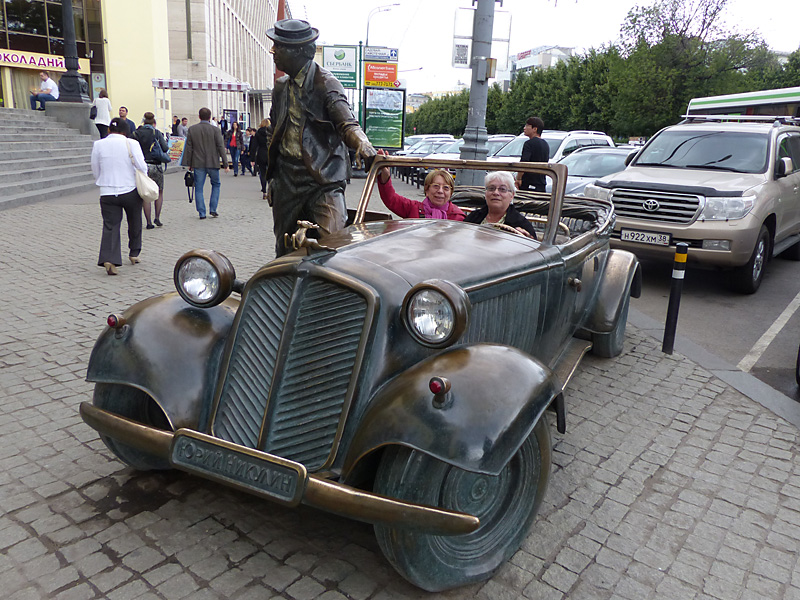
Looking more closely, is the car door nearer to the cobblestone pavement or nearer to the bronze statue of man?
the cobblestone pavement

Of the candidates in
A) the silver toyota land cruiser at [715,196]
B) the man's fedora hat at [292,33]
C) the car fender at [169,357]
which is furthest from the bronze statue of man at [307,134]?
the silver toyota land cruiser at [715,196]

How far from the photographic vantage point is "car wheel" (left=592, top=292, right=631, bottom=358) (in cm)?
516

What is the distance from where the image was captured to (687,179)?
8.11 metres

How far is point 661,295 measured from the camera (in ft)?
26.0

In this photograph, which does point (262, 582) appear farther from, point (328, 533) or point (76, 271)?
point (76, 271)

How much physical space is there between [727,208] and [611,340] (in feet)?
11.4

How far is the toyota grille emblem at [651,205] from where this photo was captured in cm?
797

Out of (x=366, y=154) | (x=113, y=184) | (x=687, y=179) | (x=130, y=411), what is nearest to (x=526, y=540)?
(x=130, y=411)

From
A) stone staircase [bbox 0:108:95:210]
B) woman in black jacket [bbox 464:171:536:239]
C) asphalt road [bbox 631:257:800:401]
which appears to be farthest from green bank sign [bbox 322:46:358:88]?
woman in black jacket [bbox 464:171:536:239]

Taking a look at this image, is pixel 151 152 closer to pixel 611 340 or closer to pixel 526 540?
pixel 611 340

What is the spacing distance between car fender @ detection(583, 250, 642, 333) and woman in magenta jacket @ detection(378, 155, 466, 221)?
1.25 meters

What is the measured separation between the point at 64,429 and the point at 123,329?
3.87 ft

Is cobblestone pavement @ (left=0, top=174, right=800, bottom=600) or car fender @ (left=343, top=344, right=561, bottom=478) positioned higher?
car fender @ (left=343, top=344, right=561, bottom=478)

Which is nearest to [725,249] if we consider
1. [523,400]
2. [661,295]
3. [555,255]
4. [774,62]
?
[661,295]
